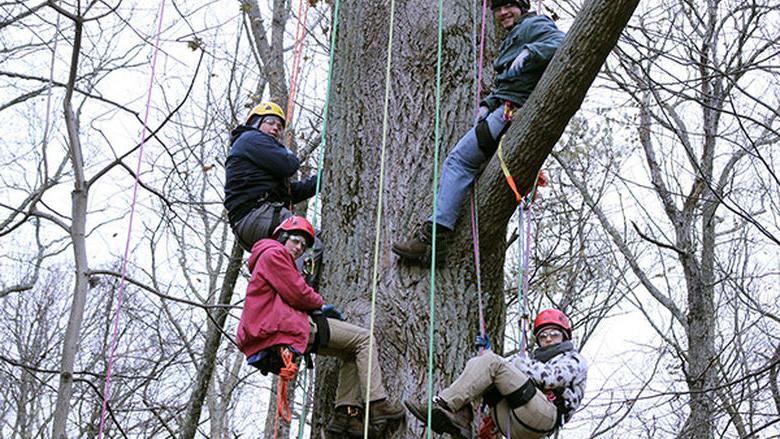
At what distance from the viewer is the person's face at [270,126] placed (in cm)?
485

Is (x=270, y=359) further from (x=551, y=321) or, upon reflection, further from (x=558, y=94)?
(x=558, y=94)

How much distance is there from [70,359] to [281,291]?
1862 millimetres

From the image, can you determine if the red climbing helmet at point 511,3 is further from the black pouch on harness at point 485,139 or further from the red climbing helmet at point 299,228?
the red climbing helmet at point 299,228

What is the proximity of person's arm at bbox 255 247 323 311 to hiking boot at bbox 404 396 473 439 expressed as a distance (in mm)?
678

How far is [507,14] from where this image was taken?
4.18 m

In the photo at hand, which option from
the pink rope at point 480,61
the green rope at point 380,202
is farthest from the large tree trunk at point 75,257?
the pink rope at point 480,61

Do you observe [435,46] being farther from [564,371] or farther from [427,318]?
[564,371]

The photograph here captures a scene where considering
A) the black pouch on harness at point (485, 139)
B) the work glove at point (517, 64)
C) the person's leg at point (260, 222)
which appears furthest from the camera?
the person's leg at point (260, 222)

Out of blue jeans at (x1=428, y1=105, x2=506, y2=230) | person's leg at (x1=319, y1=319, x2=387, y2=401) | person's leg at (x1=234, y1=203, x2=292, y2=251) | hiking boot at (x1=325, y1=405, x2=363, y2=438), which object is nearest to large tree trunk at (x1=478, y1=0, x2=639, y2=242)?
blue jeans at (x1=428, y1=105, x2=506, y2=230)

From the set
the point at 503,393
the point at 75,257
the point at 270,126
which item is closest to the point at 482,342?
the point at 503,393

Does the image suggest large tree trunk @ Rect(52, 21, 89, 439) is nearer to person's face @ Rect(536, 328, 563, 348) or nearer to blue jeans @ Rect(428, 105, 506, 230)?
blue jeans @ Rect(428, 105, 506, 230)

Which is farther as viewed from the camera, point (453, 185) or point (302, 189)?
point (302, 189)

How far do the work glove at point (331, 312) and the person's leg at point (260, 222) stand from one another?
3.37 feet

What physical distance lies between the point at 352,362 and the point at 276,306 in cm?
47
